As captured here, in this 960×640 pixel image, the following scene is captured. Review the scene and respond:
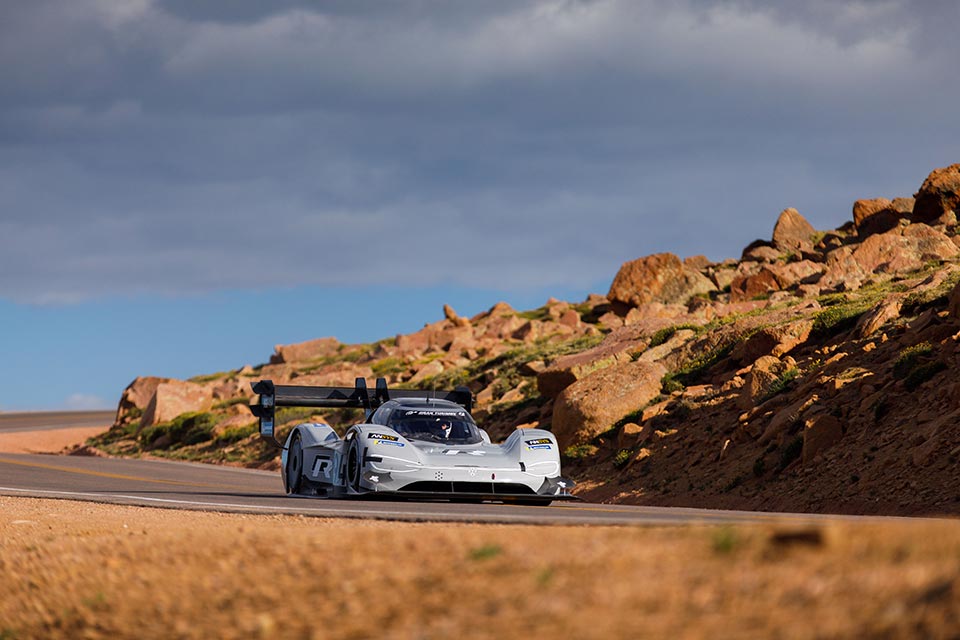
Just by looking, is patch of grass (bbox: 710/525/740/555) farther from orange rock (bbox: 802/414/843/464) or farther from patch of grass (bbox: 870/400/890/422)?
patch of grass (bbox: 870/400/890/422)

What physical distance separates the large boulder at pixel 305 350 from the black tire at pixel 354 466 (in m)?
66.2

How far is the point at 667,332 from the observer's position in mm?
36062

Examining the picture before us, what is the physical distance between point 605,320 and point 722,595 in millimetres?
52608

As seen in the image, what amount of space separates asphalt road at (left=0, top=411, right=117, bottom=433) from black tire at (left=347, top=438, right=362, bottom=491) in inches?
→ 2069

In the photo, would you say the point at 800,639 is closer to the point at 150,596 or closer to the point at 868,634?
the point at 868,634

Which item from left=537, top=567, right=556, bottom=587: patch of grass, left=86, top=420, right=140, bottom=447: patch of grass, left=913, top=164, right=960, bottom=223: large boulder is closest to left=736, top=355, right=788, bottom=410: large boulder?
left=537, top=567, right=556, bottom=587: patch of grass

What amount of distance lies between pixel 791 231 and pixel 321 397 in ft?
155

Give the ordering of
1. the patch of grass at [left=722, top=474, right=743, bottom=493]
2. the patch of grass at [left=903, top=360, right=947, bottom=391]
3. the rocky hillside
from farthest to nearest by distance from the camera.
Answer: the patch of grass at [left=722, top=474, right=743, bottom=493] < the patch of grass at [left=903, top=360, right=947, bottom=391] < the rocky hillside

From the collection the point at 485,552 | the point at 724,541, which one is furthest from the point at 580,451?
the point at 724,541

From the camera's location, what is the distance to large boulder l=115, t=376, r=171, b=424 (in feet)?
211

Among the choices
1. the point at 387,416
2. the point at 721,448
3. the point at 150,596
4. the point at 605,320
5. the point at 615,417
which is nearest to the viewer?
the point at 150,596

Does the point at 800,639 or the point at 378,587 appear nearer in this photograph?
the point at 800,639

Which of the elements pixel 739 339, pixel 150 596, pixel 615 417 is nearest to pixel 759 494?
pixel 615 417

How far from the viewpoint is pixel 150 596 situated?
690 cm
